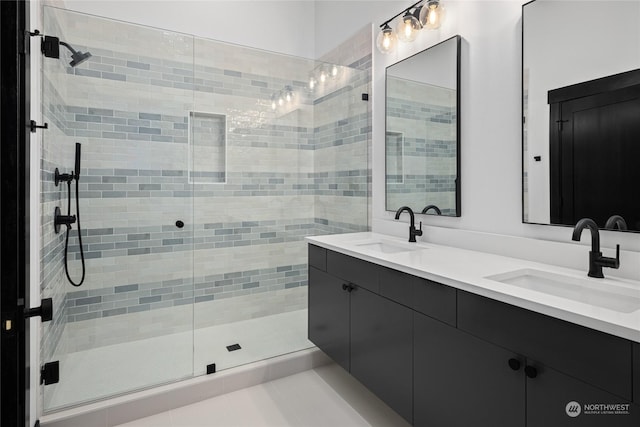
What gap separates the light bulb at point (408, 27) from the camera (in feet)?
6.89

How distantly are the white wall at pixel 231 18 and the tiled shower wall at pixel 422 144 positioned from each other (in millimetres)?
1406

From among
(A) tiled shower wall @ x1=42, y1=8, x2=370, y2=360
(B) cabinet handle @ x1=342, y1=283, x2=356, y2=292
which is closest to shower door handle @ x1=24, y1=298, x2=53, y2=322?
(A) tiled shower wall @ x1=42, y1=8, x2=370, y2=360

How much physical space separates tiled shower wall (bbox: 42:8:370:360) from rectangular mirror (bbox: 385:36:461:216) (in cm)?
32

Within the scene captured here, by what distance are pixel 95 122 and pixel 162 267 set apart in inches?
38.8

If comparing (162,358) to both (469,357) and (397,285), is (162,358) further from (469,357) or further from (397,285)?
(469,357)

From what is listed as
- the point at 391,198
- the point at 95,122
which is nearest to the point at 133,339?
the point at 95,122

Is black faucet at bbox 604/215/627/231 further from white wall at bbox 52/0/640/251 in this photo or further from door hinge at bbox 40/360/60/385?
door hinge at bbox 40/360/60/385

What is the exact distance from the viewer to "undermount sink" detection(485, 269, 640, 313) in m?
1.14

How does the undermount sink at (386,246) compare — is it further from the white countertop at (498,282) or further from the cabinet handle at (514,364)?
the cabinet handle at (514,364)

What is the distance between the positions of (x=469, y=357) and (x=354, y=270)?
76cm

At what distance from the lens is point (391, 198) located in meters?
2.46

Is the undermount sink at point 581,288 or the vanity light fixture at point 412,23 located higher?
the vanity light fixture at point 412,23

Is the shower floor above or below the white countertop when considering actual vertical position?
below

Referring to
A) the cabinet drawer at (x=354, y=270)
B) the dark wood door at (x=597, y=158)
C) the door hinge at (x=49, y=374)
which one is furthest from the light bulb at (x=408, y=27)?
the door hinge at (x=49, y=374)
